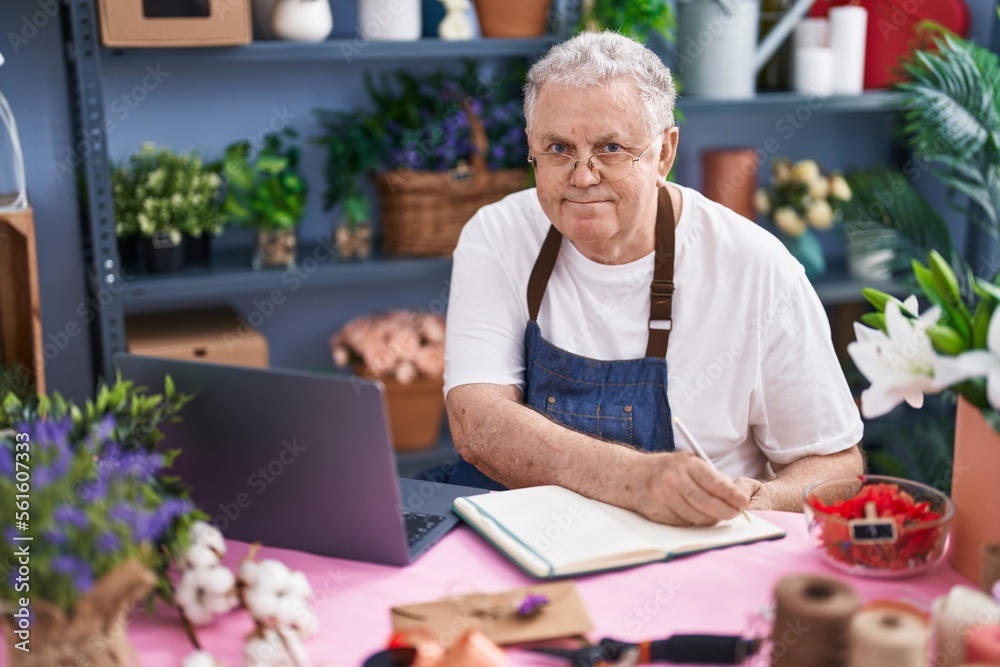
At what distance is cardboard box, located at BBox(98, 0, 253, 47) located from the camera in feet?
7.70

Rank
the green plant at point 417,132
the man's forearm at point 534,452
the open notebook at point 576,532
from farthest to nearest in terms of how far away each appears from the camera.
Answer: the green plant at point 417,132, the man's forearm at point 534,452, the open notebook at point 576,532

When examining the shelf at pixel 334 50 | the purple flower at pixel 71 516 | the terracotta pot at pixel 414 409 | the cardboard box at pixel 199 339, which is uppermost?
the shelf at pixel 334 50

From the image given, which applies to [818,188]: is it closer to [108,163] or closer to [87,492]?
[108,163]

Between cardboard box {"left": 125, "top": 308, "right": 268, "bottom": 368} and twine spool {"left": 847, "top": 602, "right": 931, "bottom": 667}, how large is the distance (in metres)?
1.83

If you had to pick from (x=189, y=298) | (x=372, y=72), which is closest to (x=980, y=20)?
(x=372, y=72)

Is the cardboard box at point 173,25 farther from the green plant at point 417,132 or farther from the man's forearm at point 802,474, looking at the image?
the man's forearm at point 802,474

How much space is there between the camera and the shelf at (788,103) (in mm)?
2889

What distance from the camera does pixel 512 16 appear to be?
2770mm

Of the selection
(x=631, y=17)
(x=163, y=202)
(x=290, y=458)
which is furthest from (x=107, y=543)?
(x=631, y=17)

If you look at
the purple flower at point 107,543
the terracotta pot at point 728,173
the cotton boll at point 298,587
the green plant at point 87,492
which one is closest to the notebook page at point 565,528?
the cotton boll at point 298,587

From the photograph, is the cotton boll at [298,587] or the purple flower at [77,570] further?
the cotton boll at [298,587]

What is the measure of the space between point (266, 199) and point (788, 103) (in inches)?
58.9

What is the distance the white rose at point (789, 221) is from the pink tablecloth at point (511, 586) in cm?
193

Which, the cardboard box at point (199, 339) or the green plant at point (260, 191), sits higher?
the green plant at point (260, 191)
